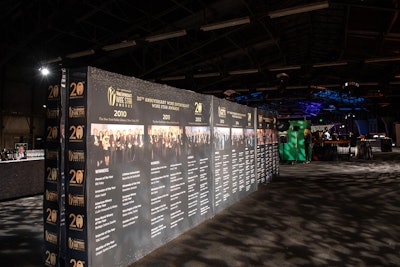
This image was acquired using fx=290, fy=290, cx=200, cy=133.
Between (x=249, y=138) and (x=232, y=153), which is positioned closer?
(x=232, y=153)

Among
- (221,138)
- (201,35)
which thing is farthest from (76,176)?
(201,35)

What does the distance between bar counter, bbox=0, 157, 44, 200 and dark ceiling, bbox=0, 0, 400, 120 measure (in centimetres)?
381

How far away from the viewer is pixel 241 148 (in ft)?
18.7

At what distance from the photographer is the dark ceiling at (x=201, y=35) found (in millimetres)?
7879

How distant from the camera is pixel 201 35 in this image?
34.5ft

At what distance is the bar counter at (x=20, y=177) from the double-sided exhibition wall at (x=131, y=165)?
4.13m

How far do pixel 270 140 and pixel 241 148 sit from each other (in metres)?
2.42

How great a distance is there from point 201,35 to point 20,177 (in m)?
7.37

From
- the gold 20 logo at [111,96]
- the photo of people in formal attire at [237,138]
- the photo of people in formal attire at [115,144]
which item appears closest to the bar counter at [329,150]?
the photo of people in formal attire at [237,138]

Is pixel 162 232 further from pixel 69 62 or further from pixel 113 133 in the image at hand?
pixel 69 62

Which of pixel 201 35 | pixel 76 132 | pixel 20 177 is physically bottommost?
pixel 20 177

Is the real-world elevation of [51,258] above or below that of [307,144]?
below

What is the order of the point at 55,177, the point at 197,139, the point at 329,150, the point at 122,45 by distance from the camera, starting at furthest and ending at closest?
the point at 329,150 → the point at 122,45 → the point at 197,139 → the point at 55,177

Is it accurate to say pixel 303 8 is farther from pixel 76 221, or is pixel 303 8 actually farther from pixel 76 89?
pixel 76 221
